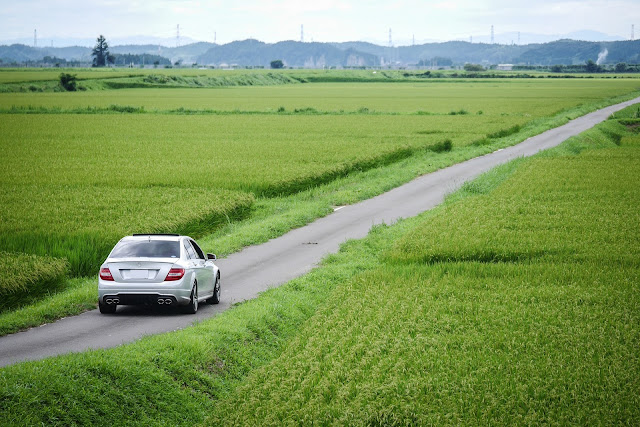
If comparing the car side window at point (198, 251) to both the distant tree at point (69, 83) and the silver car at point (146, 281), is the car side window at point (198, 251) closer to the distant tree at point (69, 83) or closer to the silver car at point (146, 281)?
the silver car at point (146, 281)

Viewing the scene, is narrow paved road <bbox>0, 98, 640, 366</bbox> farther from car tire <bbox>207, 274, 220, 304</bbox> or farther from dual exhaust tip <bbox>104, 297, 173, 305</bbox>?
dual exhaust tip <bbox>104, 297, 173, 305</bbox>

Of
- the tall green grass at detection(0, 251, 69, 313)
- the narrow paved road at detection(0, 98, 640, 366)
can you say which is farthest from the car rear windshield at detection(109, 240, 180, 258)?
the tall green grass at detection(0, 251, 69, 313)

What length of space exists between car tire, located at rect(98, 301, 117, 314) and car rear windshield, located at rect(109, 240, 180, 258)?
0.99m

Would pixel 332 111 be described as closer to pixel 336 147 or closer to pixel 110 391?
pixel 336 147

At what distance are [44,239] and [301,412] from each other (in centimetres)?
1320

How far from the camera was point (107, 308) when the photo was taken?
16.4 m

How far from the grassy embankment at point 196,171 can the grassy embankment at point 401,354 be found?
184 inches

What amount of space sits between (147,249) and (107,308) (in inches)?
56.5

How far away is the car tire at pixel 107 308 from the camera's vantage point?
53.2 feet

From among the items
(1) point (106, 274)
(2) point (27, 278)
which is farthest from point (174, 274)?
(2) point (27, 278)

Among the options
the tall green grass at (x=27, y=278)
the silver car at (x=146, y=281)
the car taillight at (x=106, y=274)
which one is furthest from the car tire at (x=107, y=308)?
the tall green grass at (x=27, y=278)

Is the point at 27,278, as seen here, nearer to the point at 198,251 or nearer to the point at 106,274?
the point at 106,274

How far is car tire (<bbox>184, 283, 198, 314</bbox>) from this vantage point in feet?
53.9

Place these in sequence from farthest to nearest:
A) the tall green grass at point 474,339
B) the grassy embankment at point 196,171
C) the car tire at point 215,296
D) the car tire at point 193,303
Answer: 1. the grassy embankment at point 196,171
2. the car tire at point 215,296
3. the car tire at point 193,303
4. the tall green grass at point 474,339
